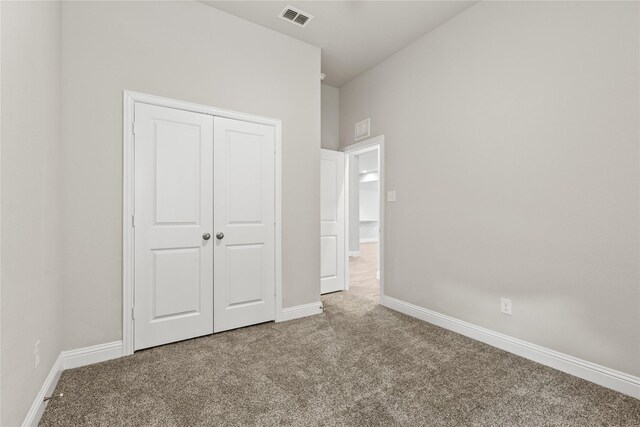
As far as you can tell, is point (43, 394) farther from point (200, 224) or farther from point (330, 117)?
point (330, 117)

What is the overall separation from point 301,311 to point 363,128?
96.4 inches

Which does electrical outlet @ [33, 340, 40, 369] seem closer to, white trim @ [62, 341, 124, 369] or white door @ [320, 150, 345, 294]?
white trim @ [62, 341, 124, 369]

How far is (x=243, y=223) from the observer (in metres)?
2.99

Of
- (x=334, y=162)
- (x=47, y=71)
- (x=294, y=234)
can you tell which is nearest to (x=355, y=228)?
(x=334, y=162)

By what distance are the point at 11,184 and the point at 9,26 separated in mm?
684

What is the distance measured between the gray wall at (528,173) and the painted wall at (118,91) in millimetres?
1429

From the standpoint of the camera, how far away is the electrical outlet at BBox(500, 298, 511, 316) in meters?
2.54

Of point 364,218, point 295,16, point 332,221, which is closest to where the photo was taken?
point 295,16

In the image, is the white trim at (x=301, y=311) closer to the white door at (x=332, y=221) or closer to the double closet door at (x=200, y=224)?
the double closet door at (x=200, y=224)

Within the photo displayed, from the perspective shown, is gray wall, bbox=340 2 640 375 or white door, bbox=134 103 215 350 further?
white door, bbox=134 103 215 350

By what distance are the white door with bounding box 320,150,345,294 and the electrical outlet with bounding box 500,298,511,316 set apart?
2.19 metres

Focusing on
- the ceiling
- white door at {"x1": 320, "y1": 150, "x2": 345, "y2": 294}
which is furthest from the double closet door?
white door at {"x1": 320, "y1": 150, "x2": 345, "y2": 294}

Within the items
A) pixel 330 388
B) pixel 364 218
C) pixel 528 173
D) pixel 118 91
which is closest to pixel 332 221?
pixel 528 173

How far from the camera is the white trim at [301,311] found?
10.5 ft
